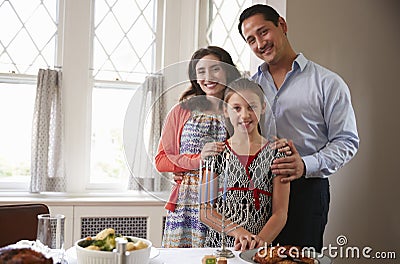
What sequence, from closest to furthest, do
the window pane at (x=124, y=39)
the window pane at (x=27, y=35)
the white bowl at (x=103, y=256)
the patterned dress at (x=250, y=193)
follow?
the white bowl at (x=103, y=256) → the patterned dress at (x=250, y=193) → the window pane at (x=27, y=35) → the window pane at (x=124, y=39)

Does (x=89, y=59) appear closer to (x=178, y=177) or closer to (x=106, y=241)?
(x=178, y=177)

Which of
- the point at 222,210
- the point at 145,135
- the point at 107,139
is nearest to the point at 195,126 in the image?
the point at 145,135

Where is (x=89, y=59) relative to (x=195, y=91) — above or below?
above

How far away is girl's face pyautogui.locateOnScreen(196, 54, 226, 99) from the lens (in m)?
1.53

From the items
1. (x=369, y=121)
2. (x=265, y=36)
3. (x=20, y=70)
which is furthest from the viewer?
(x=20, y=70)

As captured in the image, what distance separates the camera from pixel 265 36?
201 centimetres

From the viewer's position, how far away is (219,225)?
170 cm

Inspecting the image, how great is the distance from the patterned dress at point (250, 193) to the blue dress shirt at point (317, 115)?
0.25 metres

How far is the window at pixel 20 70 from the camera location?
3.07 meters

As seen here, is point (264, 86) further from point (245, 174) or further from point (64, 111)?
point (64, 111)

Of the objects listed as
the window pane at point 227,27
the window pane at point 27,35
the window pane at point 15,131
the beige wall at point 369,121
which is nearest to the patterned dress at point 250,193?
the beige wall at point 369,121

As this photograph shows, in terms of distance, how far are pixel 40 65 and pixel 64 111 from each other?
1.09ft

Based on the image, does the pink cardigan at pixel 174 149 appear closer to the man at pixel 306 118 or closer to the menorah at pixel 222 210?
the menorah at pixel 222 210

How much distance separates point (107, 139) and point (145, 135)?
177 centimetres
